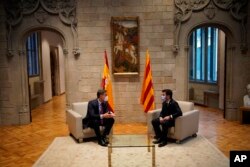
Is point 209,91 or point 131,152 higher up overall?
point 209,91

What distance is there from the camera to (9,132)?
6.85 meters

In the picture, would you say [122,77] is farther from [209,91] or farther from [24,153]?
[209,91]

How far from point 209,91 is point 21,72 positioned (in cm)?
678

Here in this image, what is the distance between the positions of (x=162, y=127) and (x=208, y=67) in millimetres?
5762

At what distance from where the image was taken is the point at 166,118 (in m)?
5.41

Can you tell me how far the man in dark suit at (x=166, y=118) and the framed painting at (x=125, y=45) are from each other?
211cm

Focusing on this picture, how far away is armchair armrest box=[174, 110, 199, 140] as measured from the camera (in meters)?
5.44

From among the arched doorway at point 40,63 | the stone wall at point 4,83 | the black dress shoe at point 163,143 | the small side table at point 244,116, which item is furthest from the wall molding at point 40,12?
the small side table at point 244,116

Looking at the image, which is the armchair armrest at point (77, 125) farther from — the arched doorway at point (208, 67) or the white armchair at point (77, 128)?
the arched doorway at point (208, 67)

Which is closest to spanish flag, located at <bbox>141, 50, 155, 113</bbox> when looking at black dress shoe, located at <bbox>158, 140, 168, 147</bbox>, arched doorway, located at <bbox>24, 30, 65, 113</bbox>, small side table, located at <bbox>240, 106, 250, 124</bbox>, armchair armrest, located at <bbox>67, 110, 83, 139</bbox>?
black dress shoe, located at <bbox>158, 140, 168, 147</bbox>

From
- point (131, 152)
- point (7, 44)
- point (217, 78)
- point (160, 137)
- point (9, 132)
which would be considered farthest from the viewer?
point (217, 78)

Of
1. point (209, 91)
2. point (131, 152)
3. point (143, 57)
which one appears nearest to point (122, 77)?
point (143, 57)

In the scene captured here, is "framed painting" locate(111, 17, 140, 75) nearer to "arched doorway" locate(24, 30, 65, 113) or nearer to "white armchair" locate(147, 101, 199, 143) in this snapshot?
"white armchair" locate(147, 101, 199, 143)

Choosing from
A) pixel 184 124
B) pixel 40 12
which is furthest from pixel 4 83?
pixel 184 124
